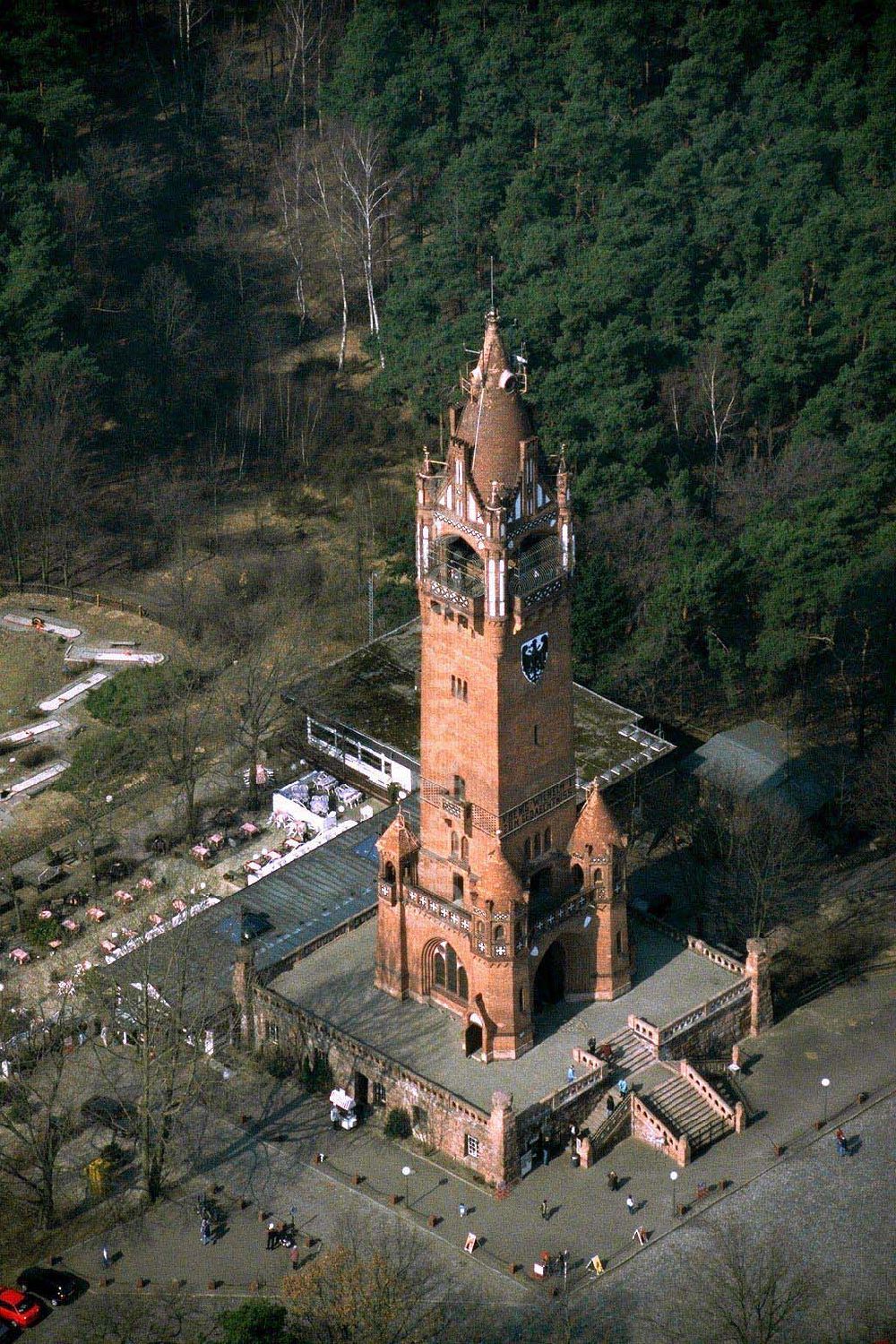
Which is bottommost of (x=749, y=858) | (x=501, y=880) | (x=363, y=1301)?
(x=363, y=1301)

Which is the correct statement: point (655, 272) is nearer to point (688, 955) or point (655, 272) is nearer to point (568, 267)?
point (568, 267)

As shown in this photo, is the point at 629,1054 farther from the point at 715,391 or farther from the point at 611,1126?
the point at 715,391

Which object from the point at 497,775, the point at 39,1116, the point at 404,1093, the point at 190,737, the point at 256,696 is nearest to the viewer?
the point at 497,775

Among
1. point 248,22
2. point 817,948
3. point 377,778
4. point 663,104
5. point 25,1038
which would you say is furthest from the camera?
point 248,22

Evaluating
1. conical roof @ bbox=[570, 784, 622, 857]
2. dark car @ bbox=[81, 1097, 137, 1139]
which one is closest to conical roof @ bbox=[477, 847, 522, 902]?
conical roof @ bbox=[570, 784, 622, 857]

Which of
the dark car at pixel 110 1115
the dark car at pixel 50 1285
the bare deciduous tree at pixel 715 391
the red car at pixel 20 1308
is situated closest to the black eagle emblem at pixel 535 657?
the dark car at pixel 110 1115

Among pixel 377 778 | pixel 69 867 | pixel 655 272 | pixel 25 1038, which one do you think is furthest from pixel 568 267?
pixel 25 1038

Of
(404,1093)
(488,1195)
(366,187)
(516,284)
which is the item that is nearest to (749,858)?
(404,1093)
